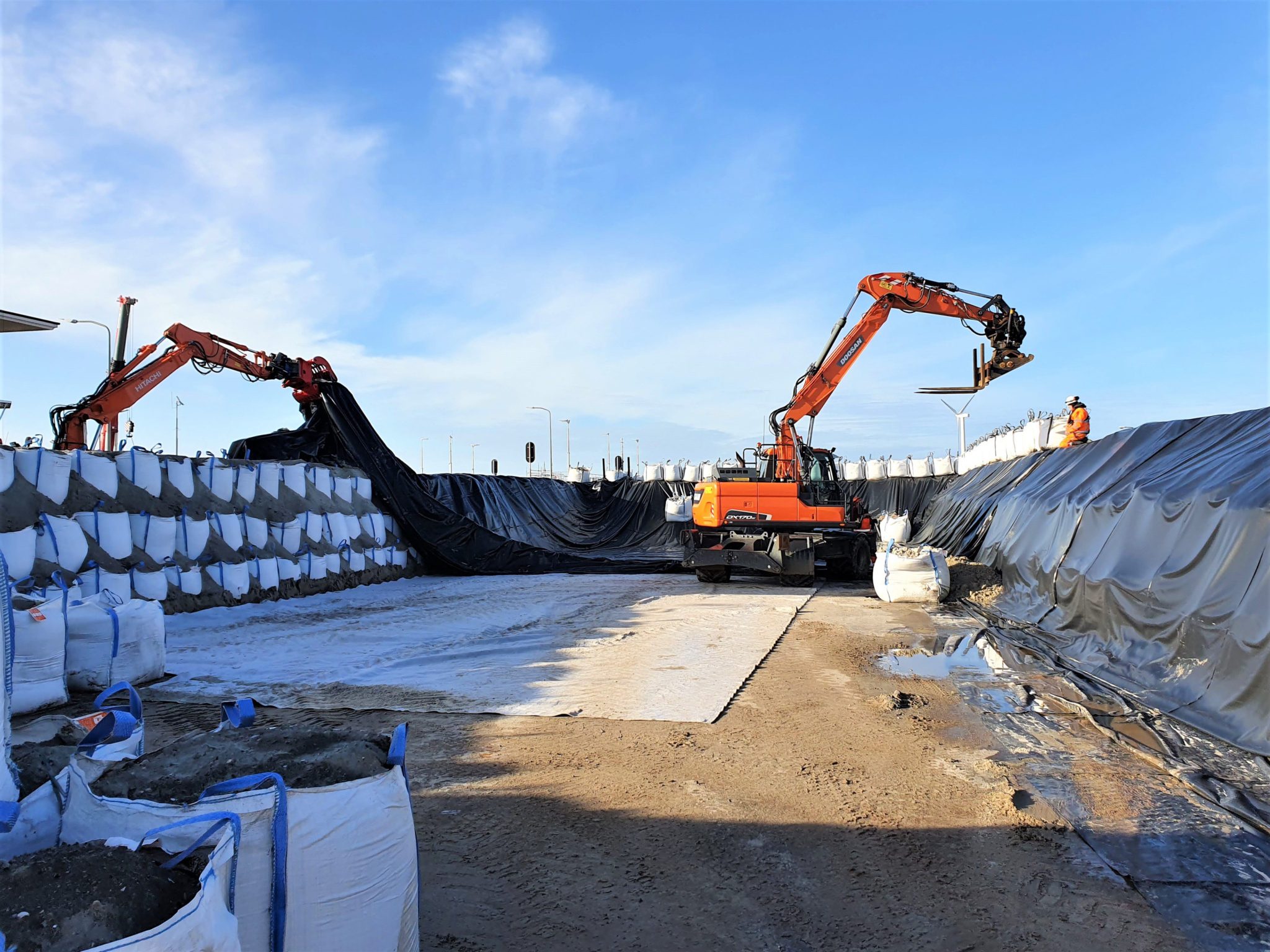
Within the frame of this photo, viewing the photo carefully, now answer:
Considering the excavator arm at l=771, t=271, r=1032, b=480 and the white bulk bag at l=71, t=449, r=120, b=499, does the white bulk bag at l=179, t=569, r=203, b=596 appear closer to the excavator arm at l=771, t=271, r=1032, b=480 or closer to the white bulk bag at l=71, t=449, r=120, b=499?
the white bulk bag at l=71, t=449, r=120, b=499

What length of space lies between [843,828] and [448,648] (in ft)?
17.4

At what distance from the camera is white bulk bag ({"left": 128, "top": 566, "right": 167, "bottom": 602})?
9.56 m

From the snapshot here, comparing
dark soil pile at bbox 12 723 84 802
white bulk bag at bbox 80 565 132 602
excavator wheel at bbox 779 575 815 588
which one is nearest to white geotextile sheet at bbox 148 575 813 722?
white bulk bag at bbox 80 565 132 602

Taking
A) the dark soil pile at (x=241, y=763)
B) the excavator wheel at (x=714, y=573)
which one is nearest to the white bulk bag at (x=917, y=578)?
the excavator wheel at (x=714, y=573)

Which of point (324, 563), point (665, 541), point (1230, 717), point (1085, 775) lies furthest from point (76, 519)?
point (665, 541)

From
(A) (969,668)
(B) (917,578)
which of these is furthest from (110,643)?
(B) (917,578)

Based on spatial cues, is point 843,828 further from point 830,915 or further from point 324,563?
point 324,563

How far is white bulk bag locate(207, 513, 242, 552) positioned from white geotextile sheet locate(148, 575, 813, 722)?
0.92m

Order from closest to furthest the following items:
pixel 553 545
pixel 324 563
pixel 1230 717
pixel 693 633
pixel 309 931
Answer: pixel 309 931 → pixel 1230 717 → pixel 693 633 → pixel 324 563 → pixel 553 545

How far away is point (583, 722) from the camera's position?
18.3 feet

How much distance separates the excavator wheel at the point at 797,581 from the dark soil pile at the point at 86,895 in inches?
527

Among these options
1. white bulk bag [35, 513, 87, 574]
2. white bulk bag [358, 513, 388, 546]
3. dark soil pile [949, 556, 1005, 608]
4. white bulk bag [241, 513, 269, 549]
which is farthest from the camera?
white bulk bag [358, 513, 388, 546]

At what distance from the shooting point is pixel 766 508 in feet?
47.6

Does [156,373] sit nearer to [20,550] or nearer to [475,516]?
[20,550]
